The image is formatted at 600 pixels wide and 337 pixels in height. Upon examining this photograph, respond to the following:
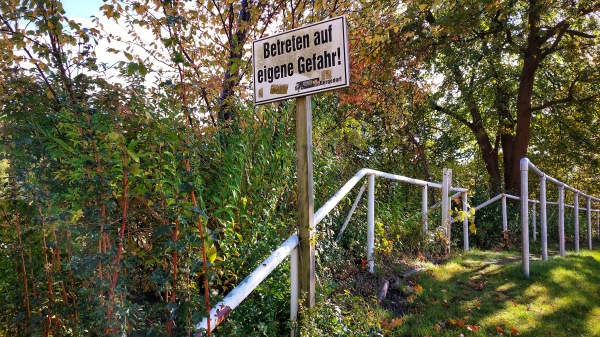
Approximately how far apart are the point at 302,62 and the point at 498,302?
3082 mm

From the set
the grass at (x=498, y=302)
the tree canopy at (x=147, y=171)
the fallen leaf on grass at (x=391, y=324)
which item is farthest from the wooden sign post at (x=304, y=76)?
the grass at (x=498, y=302)

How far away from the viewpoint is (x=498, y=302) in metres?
4.23

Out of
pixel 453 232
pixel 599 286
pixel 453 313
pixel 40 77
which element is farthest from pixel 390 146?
pixel 40 77

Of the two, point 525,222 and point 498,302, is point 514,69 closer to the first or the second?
point 525,222

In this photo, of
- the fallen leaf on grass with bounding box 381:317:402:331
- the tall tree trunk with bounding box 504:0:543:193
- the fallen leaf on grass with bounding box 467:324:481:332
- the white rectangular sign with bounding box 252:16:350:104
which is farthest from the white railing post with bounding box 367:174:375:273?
the tall tree trunk with bounding box 504:0:543:193

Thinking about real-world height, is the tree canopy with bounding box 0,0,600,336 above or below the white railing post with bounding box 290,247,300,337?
above

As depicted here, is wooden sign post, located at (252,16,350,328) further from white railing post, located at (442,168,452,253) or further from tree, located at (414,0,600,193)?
tree, located at (414,0,600,193)

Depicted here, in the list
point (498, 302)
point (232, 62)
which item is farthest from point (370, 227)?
point (232, 62)

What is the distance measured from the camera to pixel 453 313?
379cm

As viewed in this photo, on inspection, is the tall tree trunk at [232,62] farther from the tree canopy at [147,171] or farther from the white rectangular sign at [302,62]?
the white rectangular sign at [302,62]

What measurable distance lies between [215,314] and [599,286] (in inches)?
195

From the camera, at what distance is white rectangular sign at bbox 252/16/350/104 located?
8.14ft

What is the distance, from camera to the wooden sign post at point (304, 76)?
98.0 inches

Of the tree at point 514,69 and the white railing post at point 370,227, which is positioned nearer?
the white railing post at point 370,227
